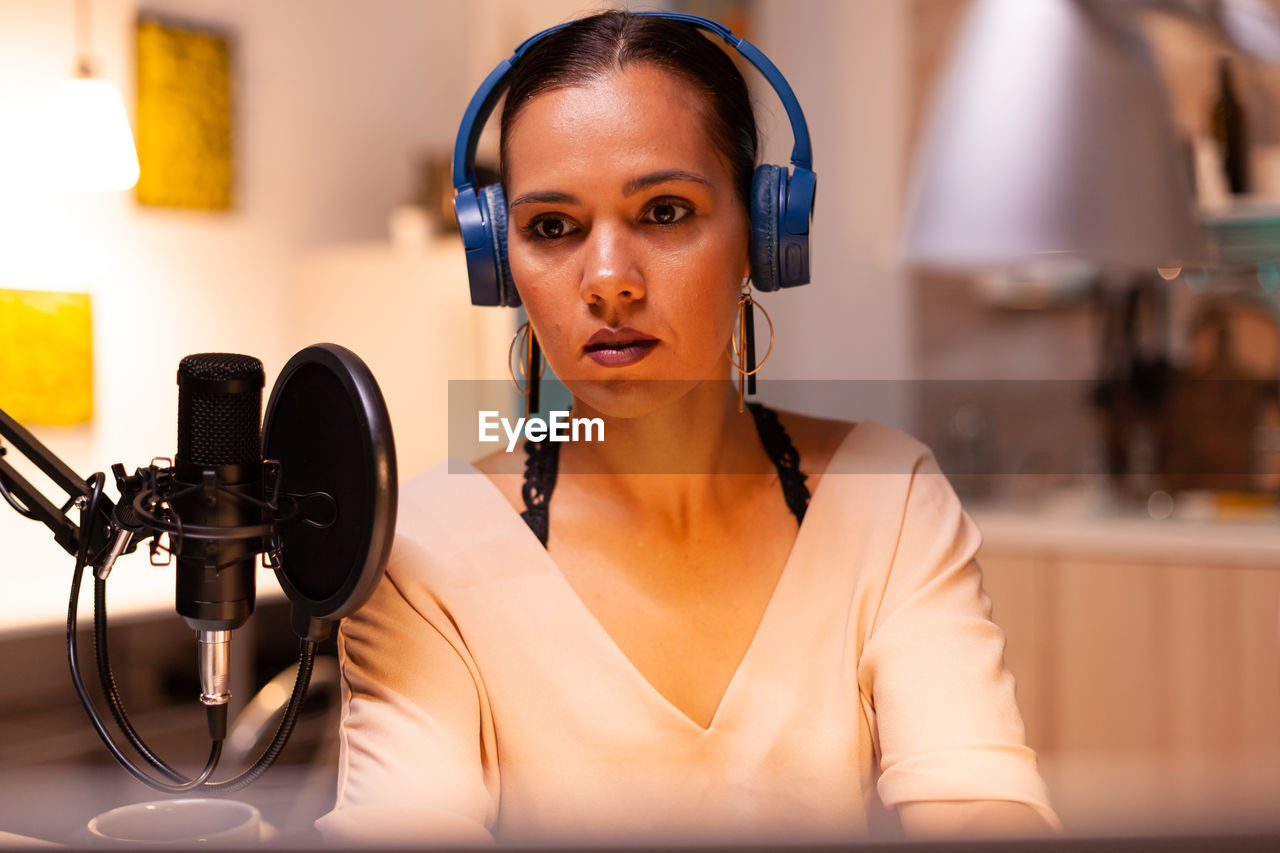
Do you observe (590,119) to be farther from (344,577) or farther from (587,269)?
(344,577)

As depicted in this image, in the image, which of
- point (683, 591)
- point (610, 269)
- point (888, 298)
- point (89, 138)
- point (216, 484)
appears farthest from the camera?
point (888, 298)

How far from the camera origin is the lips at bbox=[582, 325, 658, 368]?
23.8 inches

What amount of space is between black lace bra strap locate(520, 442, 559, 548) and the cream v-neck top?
0.01 metres

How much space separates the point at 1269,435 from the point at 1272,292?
311 mm

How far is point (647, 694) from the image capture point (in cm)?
66

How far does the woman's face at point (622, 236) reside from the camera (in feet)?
1.95

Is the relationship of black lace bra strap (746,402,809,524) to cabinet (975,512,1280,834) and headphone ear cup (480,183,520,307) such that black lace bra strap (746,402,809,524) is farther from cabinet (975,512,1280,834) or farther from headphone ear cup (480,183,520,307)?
cabinet (975,512,1280,834)

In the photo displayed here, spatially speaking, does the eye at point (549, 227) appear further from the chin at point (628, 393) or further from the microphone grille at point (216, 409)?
the microphone grille at point (216, 409)

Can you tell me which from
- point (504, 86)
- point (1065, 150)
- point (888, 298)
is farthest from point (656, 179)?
point (888, 298)

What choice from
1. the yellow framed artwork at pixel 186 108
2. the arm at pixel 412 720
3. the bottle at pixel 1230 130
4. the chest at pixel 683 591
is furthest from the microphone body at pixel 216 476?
the yellow framed artwork at pixel 186 108

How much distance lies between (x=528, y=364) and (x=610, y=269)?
10cm

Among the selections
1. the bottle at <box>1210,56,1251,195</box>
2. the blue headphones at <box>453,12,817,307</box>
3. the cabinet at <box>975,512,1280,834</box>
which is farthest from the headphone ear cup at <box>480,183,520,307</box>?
the cabinet at <box>975,512,1280,834</box>

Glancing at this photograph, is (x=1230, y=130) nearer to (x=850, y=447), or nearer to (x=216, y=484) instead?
(x=850, y=447)

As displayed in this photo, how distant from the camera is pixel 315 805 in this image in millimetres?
428
